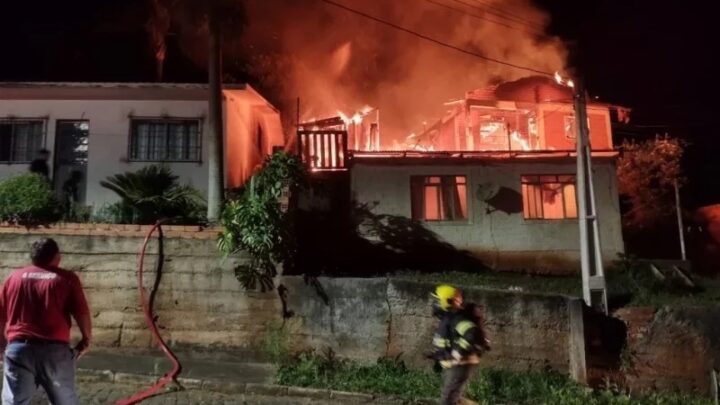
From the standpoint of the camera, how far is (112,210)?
11.0m

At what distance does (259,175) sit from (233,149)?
5.02 metres

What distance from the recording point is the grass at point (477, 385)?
7.81 meters

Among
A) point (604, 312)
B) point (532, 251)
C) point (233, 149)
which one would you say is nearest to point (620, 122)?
point (532, 251)

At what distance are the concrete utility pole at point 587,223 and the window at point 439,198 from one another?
5260mm

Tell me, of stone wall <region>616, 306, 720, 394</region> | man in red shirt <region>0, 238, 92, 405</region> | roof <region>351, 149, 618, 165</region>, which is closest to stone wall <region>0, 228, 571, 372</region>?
stone wall <region>616, 306, 720, 394</region>

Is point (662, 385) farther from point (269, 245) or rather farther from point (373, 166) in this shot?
point (373, 166)

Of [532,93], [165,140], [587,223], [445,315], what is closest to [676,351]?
[587,223]

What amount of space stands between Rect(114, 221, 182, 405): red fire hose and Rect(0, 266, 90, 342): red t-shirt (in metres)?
2.79

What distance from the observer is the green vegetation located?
928 cm

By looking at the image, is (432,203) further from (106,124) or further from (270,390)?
(106,124)

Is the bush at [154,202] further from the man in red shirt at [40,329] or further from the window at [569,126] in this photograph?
the window at [569,126]

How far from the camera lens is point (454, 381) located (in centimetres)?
607

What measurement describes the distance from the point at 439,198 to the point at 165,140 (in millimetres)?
7584

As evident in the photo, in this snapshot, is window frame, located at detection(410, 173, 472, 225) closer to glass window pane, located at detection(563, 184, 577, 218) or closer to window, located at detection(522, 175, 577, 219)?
window, located at detection(522, 175, 577, 219)
